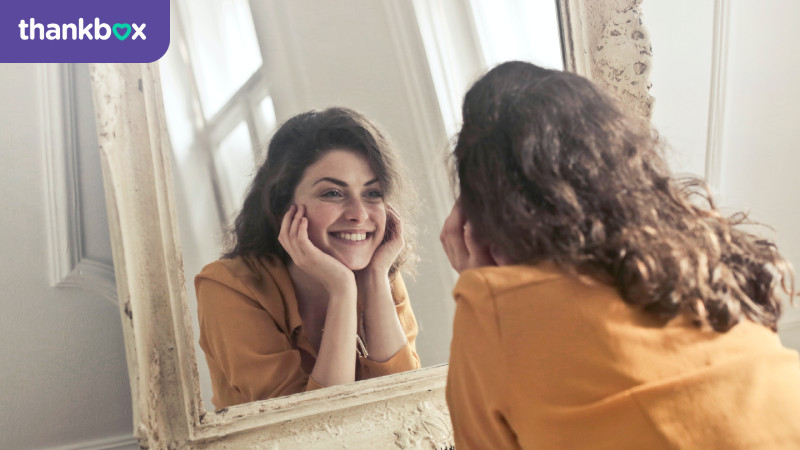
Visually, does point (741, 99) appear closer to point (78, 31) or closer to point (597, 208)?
point (597, 208)

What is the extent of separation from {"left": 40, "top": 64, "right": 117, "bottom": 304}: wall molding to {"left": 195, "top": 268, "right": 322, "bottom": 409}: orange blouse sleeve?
252 mm

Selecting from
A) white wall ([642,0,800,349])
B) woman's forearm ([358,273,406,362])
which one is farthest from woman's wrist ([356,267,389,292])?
white wall ([642,0,800,349])

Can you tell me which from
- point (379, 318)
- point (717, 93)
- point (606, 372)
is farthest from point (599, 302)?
point (717, 93)

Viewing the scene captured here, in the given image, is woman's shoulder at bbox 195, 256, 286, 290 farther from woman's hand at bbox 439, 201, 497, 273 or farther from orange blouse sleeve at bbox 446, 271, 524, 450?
orange blouse sleeve at bbox 446, 271, 524, 450

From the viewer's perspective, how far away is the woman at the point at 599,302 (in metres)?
0.67

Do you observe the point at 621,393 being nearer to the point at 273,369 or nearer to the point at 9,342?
the point at 273,369

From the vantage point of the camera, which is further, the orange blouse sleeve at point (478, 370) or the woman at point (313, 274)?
the woman at point (313, 274)

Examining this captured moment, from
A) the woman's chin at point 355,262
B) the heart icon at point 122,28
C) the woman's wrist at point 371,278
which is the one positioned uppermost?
the heart icon at point 122,28

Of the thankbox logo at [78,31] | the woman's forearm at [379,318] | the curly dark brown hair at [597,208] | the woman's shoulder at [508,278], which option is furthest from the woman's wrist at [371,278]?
the thankbox logo at [78,31]

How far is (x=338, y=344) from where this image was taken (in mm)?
1075

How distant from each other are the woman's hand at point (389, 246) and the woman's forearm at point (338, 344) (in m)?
0.08

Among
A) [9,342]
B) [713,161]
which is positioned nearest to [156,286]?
[9,342]

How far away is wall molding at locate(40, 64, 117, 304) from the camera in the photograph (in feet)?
3.51

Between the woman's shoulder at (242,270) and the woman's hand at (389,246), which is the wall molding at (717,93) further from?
the woman's shoulder at (242,270)
